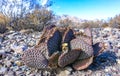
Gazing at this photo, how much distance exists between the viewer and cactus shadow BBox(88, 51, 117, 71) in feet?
15.7

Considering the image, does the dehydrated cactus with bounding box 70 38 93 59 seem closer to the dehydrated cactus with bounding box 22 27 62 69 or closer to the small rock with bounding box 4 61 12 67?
the dehydrated cactus with bounding box 22 27 62 69

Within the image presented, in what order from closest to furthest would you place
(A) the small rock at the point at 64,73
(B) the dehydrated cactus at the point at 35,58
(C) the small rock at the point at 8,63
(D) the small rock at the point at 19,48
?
(B) the dehydrated cactus at the point at 35,58, (A) the small rock at the point at 64,73, (C) the small rock at the point at 8,63, (D) the small rock at the point at 19,48

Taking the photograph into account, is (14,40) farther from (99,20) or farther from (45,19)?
(99,20)

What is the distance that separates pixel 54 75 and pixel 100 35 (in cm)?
261

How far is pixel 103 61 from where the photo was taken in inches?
196

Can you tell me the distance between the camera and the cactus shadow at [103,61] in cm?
478

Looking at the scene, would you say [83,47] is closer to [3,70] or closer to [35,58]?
[35,58]

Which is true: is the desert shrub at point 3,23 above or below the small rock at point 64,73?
above

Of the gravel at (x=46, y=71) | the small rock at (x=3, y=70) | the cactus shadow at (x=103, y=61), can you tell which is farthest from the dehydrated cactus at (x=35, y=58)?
the cactus shadow at (x=103, y=61)

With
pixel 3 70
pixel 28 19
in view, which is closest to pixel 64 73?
pixel 3 70

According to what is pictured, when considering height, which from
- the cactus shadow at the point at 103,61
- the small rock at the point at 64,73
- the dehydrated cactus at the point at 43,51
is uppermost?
the dehydrated cactus at the point at 43,51

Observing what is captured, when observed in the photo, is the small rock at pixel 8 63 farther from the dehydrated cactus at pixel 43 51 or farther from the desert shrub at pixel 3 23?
the desert shrub at pixel 3 23

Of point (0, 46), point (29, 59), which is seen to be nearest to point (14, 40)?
point (0, 46)

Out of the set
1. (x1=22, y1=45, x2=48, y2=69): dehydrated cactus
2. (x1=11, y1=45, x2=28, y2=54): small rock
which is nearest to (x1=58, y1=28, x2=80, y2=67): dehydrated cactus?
(x1=22, y1=45, x2=48, y2=69): dehydrated cactus
